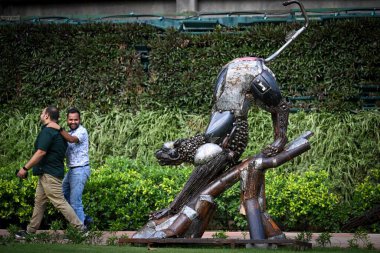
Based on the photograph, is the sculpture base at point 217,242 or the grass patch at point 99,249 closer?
the grass patch at point 99,249

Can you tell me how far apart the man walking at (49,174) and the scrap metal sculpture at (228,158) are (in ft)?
6.18

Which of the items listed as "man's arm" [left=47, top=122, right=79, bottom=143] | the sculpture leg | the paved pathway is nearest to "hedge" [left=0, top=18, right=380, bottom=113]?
the paved pathway

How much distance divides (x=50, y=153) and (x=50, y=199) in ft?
1.94

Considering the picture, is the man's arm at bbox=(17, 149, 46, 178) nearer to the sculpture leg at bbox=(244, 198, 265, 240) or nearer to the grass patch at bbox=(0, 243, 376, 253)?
the grass patch at bbox=(0, 243, 376, 253)

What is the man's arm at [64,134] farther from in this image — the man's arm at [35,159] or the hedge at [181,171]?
the hedge at [181,171]

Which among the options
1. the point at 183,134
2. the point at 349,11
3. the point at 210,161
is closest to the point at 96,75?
the point at 183,134

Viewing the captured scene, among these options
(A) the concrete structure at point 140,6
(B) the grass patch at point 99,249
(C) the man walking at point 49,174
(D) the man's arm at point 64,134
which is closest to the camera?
(B) the grass patch at point 99,249

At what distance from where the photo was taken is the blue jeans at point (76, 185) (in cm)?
1231

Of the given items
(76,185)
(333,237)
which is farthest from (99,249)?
(333,237)

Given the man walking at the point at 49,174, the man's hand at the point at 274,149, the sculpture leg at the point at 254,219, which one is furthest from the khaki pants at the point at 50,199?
the man's hand at the point at 274,149

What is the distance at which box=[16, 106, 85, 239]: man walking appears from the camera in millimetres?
11531

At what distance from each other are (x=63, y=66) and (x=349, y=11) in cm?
572

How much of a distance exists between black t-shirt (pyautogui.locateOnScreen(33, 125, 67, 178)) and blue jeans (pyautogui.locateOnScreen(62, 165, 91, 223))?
0.66 metres

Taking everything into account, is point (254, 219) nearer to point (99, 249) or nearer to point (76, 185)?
point (99, 249)
